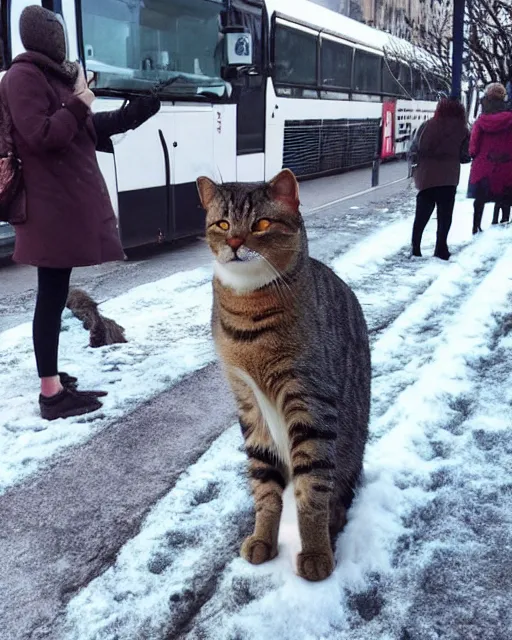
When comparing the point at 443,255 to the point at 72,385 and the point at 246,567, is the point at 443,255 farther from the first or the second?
the point at 246,567

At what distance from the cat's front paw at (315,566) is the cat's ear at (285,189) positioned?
4.01 ft

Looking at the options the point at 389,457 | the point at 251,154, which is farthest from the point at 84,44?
the point at 389,457

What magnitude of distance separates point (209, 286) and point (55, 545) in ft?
13.6

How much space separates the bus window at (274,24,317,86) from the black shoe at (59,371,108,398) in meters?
9.66

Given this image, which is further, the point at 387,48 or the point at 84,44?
the point at 387,48

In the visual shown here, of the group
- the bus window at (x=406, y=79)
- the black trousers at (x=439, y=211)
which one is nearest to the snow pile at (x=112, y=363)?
the black trousers at (x=439, y=211)

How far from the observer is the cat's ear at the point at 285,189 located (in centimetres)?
227

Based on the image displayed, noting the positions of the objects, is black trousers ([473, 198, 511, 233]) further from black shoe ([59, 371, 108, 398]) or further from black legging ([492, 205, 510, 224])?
black shoe ([59, 371, 108, 398])

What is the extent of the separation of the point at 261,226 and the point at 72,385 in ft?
7.75

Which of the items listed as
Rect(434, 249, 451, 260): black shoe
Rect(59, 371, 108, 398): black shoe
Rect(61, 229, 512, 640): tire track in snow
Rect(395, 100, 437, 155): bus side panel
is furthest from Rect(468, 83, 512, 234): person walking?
Rect(395, 100, 437, 155): bus side panel

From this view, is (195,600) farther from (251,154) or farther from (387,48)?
(387,48)

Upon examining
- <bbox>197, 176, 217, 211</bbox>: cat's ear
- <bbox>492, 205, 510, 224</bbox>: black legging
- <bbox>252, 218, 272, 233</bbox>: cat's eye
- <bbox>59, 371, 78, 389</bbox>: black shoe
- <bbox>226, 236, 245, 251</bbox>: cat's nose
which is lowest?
<bbox>59, 371, 78, 389</bbox>: black shoe

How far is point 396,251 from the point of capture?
322 inches

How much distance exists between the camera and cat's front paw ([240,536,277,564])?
248cm
